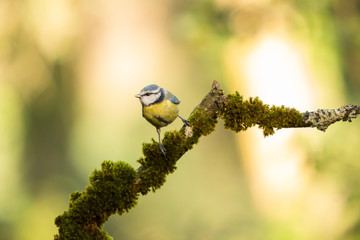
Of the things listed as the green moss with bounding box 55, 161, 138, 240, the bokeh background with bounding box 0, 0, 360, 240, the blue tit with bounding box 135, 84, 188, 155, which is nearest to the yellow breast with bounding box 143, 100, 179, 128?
the blue tit with bounding box 135, 84, 188, 155

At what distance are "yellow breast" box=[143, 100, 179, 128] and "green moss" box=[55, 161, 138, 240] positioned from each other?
0.23 metres

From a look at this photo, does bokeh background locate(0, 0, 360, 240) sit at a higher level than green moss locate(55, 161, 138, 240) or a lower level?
higher

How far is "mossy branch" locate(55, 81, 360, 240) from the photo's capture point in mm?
1622

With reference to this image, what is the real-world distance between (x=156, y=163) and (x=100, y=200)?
0.27m

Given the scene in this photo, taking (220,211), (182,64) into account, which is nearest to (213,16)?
(182,64)

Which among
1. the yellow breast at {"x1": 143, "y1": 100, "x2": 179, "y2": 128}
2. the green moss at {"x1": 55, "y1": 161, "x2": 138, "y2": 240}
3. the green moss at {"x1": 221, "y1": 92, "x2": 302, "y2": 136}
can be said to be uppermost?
the green moss at {"x1": 221, "y1": 92, "x2": 302, "y2": 136}

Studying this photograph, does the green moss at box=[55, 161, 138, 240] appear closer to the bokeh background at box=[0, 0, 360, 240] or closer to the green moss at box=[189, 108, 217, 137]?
the green moss at box=[189, 108, 217, 137]

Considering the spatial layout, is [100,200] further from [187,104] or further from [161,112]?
[187,104]

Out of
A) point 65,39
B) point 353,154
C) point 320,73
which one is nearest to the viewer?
point 353,154

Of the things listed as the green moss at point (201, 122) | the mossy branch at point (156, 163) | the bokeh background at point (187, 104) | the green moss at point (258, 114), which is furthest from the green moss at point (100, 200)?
the bokeh background at point (187, 104)

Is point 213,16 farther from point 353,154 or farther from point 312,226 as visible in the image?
point 312,226

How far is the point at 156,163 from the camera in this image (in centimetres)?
166

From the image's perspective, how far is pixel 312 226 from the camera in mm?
4781

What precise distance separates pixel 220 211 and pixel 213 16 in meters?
3.26
